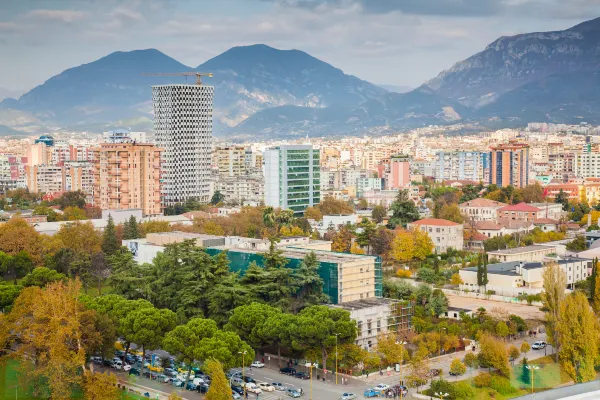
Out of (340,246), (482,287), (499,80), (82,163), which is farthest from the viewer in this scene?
(499,80)

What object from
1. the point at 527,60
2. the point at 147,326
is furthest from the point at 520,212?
the point at 527,60

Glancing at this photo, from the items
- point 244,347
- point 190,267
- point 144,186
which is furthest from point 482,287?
point 144,186

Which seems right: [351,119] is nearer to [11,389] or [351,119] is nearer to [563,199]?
[563,199]

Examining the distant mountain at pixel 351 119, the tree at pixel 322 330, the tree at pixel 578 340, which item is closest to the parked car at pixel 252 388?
the tree at pixel 322 330

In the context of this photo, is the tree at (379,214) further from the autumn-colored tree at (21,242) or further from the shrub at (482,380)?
the shrub at (482,380)

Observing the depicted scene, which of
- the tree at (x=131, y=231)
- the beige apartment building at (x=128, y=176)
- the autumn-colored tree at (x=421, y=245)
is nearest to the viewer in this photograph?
the autumn-colored tree at (x=421, y=245)

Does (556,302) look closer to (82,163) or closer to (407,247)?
(407,247)

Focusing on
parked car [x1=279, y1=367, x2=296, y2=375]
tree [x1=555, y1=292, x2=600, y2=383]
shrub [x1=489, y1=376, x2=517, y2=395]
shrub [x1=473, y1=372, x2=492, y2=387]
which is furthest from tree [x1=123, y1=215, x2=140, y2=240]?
tree [x1=555, y1=292, x2=600, y2=383]
